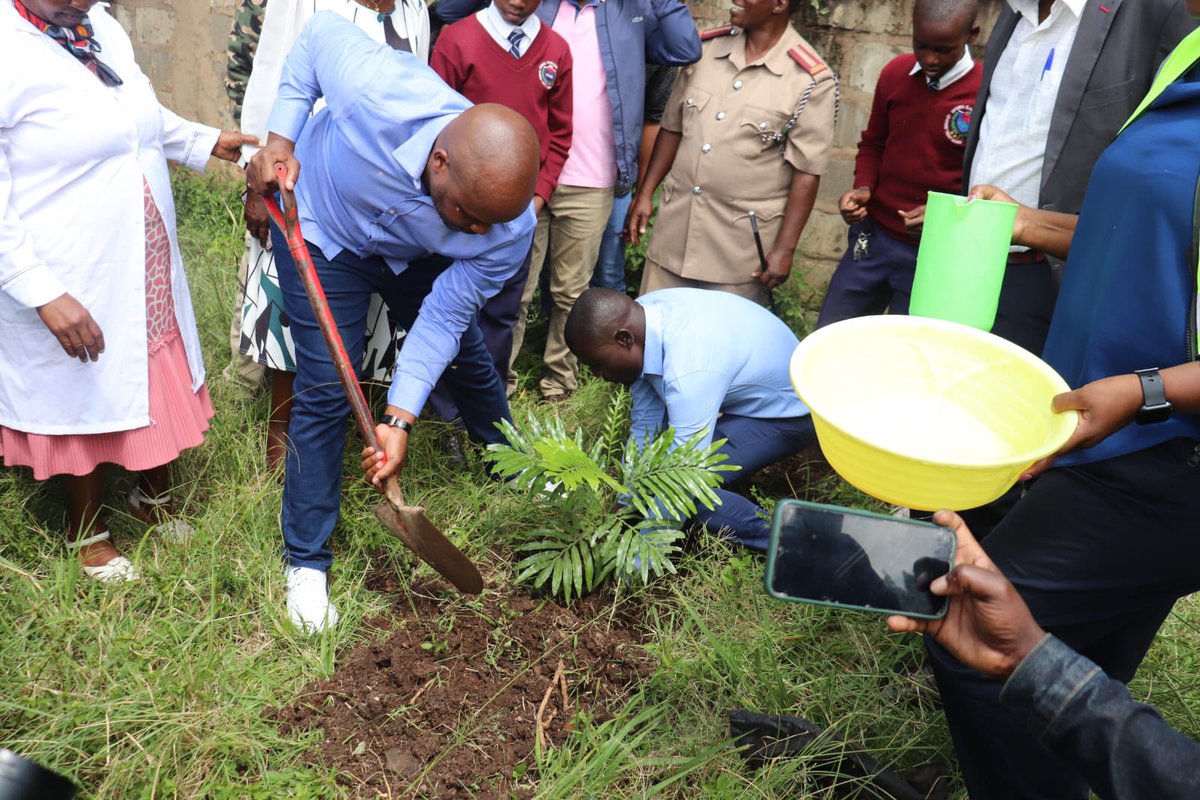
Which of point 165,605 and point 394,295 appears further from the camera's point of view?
point 394,295

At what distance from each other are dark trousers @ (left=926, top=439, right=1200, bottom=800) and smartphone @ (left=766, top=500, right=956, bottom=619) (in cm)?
50

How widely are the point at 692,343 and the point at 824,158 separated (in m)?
1.15

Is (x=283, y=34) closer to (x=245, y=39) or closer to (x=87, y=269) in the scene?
(x=245, y=39)

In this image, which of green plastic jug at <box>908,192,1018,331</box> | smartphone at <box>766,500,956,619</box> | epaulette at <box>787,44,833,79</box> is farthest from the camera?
epaulette at <box>787,44,833,79</box>

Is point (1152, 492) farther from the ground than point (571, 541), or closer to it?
farther from the ground

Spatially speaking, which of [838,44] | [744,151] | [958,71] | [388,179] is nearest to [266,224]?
[388,179]

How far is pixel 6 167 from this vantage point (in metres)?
2.39

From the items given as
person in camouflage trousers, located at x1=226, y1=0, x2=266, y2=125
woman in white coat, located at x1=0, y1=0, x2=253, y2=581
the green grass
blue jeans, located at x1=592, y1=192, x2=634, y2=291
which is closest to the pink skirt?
woman in white coat, located at x1=0, y1=0, x2=253, y2=581

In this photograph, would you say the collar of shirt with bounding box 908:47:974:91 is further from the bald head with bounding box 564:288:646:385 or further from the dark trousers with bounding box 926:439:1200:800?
the dark trousers with bounding box 926:439:1200:800

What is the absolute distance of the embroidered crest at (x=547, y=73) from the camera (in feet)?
11.6

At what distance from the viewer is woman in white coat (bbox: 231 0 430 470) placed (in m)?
3.15

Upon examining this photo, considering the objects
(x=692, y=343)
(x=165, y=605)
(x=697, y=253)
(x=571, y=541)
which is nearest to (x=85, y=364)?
(x=165, y=605)

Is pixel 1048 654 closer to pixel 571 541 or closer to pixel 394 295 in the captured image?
pixel 571 541

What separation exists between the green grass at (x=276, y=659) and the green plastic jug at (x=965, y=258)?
110 cm
